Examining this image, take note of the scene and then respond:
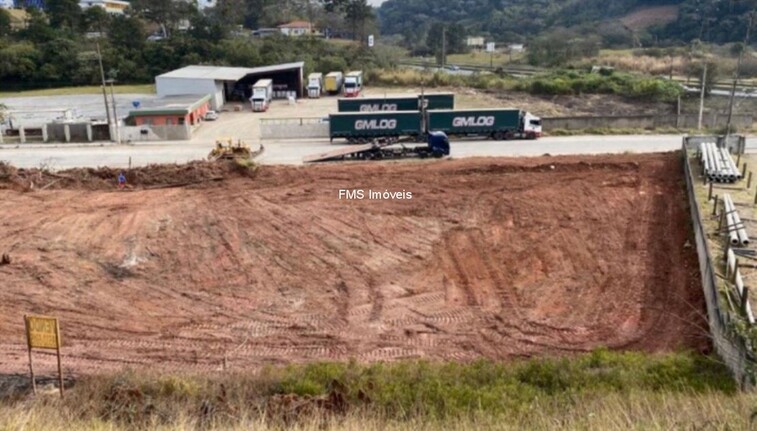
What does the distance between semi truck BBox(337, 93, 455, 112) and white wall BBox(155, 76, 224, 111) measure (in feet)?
48.3

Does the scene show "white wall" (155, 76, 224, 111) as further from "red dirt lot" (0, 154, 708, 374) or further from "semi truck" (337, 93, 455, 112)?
"red dirt lot" (0, 154, 708, 374)

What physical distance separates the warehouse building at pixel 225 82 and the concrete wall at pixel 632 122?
1081 inches

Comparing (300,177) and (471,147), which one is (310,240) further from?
(471,147)

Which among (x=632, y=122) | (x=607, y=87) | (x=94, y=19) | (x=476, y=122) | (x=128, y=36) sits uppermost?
(x=94, y=19)

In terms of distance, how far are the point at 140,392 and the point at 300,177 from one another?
20.0 meters

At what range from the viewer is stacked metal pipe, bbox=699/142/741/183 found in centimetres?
2722

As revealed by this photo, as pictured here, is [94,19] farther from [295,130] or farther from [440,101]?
[440,101]

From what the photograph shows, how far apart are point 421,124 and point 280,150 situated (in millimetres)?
8983

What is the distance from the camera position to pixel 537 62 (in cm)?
9525

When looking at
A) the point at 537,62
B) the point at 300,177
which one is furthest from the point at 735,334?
the point at 537,62

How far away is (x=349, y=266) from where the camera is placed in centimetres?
2108

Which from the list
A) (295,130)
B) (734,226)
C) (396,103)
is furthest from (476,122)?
(734,226)

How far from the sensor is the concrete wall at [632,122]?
4462 cm

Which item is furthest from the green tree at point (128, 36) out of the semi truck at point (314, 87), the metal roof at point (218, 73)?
the semi truck at point (314, 87)
